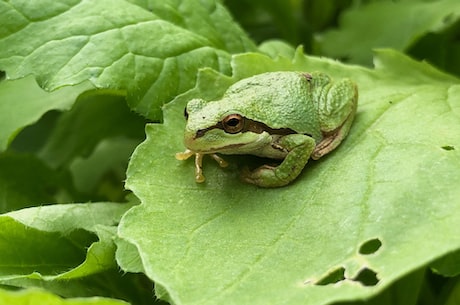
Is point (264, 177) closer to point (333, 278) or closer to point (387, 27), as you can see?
point (333, 278)

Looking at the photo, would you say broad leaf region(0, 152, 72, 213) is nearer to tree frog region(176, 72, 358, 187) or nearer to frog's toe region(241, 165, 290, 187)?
tree frog region(176, 72, 358, 187)

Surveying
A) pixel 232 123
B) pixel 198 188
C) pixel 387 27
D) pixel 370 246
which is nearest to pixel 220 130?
pixel 232 123

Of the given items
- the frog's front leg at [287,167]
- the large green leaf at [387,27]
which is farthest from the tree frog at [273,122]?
the large green leaf at [387,27]

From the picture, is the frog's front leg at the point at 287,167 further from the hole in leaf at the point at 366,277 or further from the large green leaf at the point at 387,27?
the large green leaf at the point at 387,27

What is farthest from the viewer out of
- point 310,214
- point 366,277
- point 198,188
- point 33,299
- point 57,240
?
point 57,240

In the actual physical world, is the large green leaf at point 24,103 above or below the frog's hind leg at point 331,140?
below

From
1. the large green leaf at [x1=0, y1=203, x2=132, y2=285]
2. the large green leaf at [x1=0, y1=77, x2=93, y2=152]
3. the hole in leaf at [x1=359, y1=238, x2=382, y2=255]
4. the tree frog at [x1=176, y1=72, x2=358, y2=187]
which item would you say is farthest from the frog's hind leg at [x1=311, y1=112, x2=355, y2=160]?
the large green leaf at [x1=0, y1=77, x2=93, y2=152]
